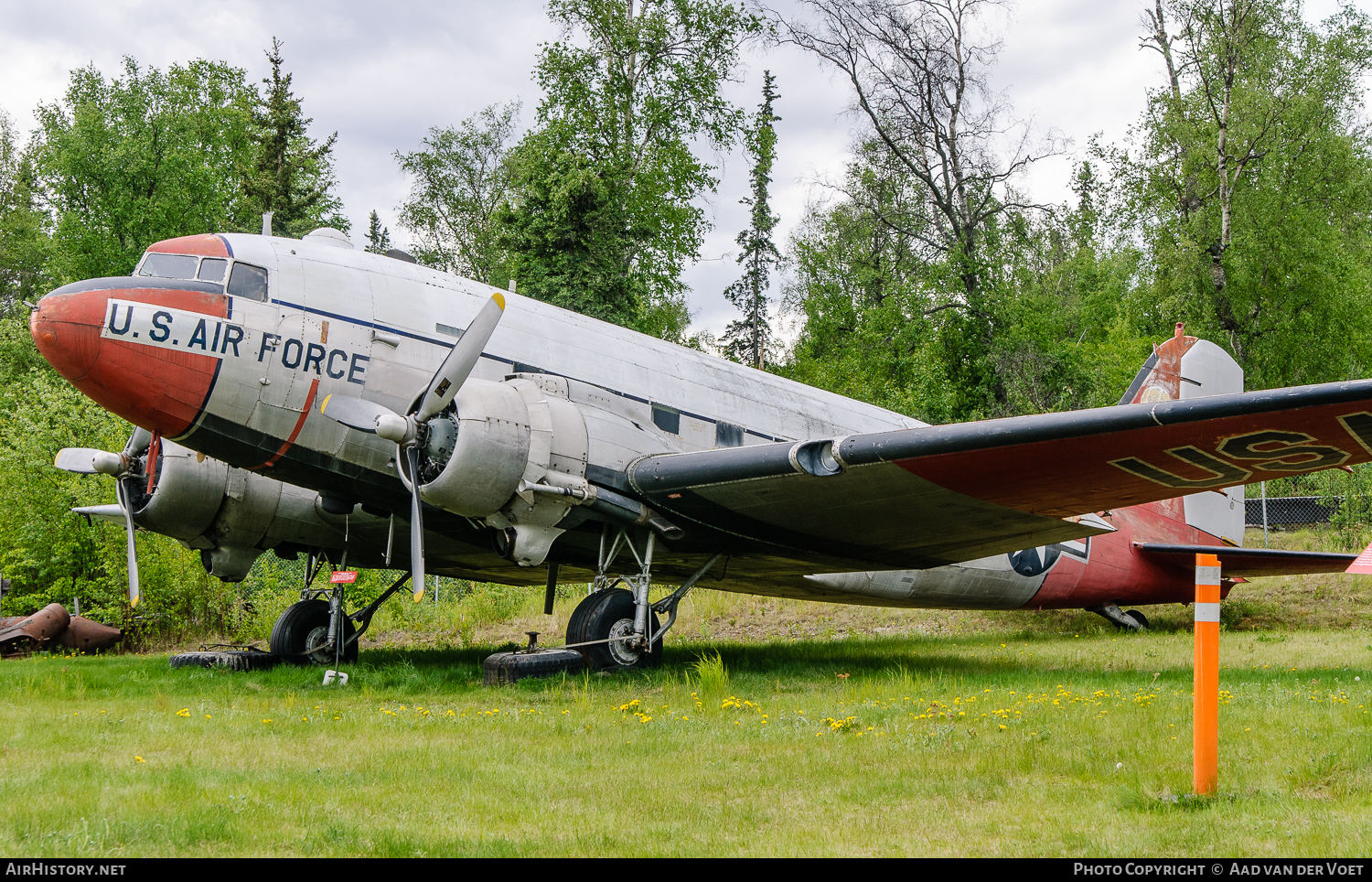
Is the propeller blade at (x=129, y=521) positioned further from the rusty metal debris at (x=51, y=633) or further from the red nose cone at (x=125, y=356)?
the rusty metal debris at (x=51, y=633)

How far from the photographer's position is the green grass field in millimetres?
4055

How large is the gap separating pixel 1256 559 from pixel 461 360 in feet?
35.2

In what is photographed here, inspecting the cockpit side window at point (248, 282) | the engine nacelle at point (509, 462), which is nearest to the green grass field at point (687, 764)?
the engine nacelle at point (509, 462)

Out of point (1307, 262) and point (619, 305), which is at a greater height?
point (1307, 262)

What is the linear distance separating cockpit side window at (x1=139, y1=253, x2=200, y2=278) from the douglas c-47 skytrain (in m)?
0.02

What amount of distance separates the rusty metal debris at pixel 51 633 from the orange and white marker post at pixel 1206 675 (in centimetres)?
1565

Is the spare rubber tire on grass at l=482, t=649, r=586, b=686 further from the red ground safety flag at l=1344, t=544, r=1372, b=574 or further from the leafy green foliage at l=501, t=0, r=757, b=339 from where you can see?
the leafy green foliage at l=501, t=0, r=757, b=339

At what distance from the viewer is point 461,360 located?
28.1ft

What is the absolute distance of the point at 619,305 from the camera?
27.9 m

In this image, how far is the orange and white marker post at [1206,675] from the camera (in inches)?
179

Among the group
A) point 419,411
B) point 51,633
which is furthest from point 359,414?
point 51,633

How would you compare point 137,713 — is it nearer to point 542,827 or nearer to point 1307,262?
point 542,827

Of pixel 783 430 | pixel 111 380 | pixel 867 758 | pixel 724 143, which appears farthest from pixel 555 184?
pixel 867 758

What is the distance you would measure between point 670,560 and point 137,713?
5.60 m
